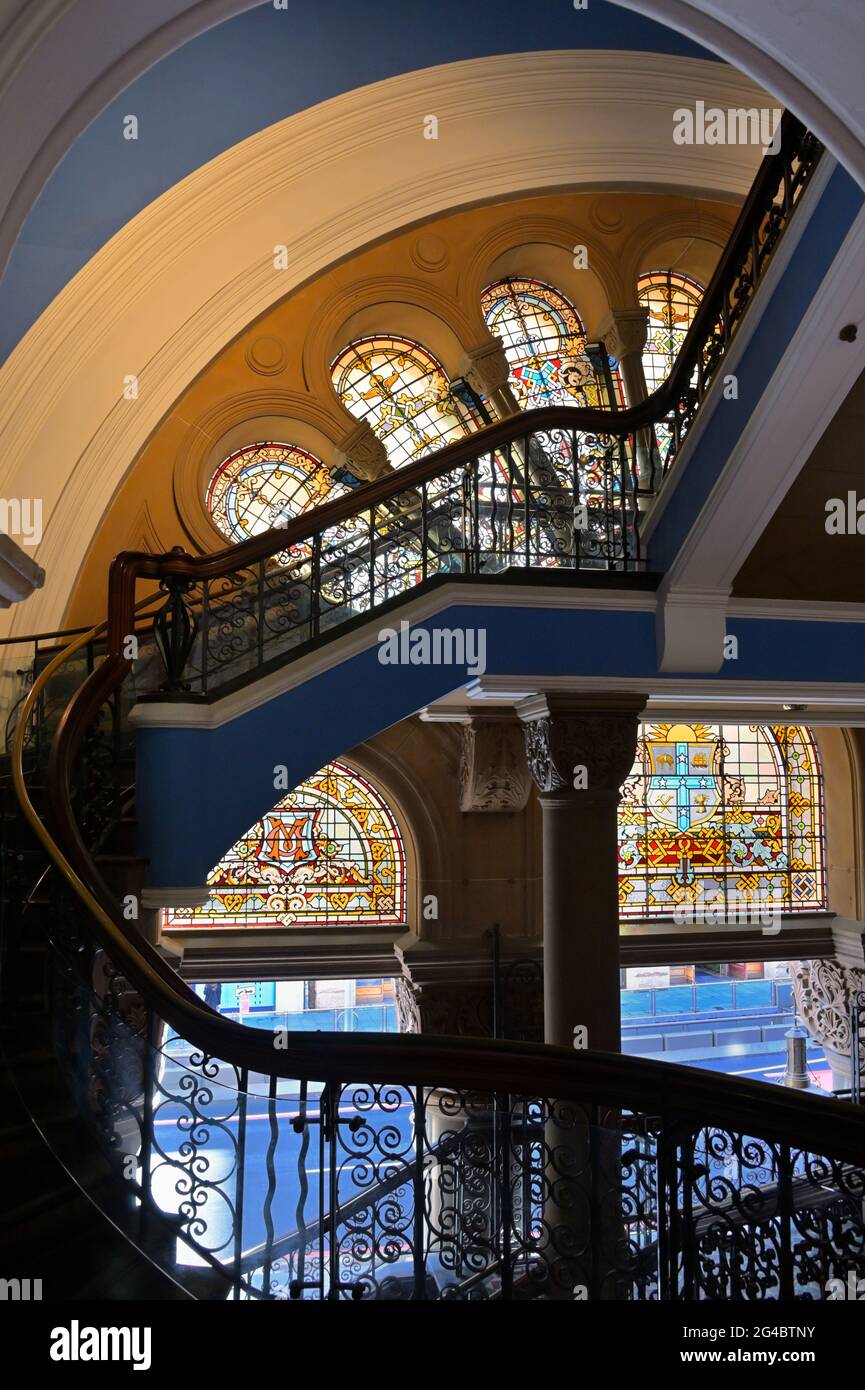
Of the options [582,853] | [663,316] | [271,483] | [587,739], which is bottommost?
[582,853]

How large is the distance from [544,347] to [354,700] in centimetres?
676

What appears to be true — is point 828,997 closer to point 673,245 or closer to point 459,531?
point 459,531

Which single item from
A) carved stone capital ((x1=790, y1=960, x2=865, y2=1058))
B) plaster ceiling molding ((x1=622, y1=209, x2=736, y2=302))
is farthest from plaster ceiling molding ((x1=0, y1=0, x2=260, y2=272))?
carved stone capital ((x1=790, y1=960, x2=865, y2=1058))

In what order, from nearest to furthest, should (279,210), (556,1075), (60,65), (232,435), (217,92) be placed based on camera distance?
(60,65), (556,1075), (217,92), (279,210), (232,435)

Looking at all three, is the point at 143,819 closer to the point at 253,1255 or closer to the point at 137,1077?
the point at 137,1077

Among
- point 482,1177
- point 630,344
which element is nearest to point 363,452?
point 630,344

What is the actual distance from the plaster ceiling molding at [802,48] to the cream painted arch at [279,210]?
19.3ft

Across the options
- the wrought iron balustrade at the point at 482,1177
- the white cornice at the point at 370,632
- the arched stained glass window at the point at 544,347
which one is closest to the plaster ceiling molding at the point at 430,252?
the arched stained glass window at the point at 544,347

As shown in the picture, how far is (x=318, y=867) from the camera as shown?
33.1 feet

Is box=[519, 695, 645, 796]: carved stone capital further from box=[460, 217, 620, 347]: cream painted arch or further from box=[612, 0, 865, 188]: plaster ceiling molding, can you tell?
box=[460, 217, 620, 347]: cream painted arch

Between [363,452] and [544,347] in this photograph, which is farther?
[544,347]

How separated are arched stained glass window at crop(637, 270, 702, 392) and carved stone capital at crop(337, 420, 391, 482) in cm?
309

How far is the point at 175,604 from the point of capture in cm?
525

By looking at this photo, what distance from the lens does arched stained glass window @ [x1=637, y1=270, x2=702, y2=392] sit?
36.6 ft
